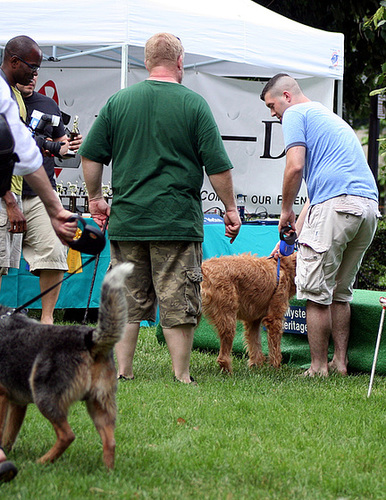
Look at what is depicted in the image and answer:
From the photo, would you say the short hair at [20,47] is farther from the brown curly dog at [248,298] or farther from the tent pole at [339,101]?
the tent pole at [339,101]

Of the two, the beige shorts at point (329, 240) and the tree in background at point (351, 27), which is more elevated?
the tree in background at point (351, 27)

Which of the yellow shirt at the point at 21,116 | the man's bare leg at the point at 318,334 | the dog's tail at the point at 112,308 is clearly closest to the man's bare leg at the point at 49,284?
the yellow shirt at the point at 21,116

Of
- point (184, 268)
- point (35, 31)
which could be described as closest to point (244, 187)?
point (35, 31)

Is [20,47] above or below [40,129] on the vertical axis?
above

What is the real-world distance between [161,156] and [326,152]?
1.36m

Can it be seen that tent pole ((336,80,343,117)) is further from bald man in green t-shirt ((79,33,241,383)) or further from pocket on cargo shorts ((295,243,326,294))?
bald man in green t-shirt ((79,33,241,383))

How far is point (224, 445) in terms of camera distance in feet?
11.6

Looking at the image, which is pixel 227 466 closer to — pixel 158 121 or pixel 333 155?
pixel 158 121

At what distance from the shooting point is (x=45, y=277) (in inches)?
239

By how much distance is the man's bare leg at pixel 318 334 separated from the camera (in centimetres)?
536

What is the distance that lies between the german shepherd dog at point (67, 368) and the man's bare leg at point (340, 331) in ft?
9.79

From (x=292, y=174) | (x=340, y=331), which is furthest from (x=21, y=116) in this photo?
(x=340, y=331)

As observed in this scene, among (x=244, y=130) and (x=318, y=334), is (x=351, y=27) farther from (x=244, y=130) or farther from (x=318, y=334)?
(x=318, y=334)

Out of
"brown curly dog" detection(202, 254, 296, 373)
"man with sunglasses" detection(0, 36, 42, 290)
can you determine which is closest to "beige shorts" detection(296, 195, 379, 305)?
"brown curly dog" detection(202, 254, 296, 373)
